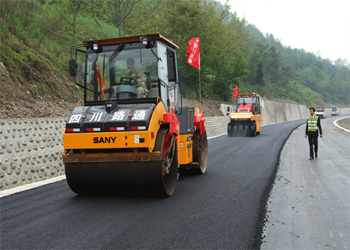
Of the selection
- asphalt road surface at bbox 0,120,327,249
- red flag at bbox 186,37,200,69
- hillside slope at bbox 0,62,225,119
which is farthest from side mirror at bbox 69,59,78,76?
red flag at bbox 186,37,200,69

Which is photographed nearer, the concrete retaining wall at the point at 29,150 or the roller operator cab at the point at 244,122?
the concrete retaining wall at the point at 29,150

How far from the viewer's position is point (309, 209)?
5.09 m

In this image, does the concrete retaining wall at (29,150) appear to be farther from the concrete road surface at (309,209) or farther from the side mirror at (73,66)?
the concrete road surface at (309,209)

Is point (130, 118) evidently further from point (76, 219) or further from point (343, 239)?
point (343, 239)

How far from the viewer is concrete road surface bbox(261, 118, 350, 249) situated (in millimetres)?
3840

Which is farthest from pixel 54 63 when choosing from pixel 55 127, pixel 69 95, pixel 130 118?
pixel 130 118

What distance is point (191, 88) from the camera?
34.2m

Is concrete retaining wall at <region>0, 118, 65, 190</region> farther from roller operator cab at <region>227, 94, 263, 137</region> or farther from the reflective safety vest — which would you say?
roller operator cab at <region>227, 94, 263, 137</region>

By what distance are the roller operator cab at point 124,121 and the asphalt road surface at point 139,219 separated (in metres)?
0.37

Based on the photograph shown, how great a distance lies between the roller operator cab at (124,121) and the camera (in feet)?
16.5

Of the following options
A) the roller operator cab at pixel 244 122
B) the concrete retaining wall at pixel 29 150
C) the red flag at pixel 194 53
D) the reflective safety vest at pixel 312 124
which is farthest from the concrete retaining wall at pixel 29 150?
the roller operator cab at pixel 244 122

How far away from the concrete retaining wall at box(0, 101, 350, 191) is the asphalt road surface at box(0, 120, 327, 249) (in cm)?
76

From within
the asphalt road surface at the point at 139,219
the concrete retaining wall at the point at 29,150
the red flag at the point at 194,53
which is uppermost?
the red flag at the point at 194,53

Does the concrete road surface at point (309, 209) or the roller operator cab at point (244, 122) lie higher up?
the roller operator cab at point (244, 122)
